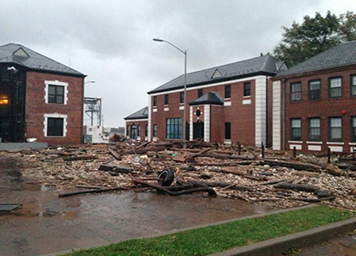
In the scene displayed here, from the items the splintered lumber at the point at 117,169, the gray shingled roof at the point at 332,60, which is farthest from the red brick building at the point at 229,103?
the splintered lumber at the point at 117,169

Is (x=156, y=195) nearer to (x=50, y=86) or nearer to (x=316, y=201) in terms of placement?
(x=316, y=201)

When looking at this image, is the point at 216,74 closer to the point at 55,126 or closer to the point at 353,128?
the point at 353,128

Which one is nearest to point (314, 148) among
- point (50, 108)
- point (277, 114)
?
point (277, 114)

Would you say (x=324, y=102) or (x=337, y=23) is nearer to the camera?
(x=324, y=102)

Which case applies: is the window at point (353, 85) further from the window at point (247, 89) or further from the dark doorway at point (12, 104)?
the dark doorway at point (12, 104)

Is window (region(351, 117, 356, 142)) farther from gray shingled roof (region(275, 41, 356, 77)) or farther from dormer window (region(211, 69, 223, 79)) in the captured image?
dormer window (region(211, 69, 223, 79))

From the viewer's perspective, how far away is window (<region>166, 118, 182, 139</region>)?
1688 inches

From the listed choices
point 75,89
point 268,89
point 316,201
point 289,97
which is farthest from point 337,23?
point 316,201

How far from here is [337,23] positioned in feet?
131

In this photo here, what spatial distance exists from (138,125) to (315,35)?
32670mm

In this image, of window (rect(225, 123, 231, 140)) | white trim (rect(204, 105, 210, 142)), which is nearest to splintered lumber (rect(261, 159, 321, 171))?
white trim (rect(204, 105, 210, 142))

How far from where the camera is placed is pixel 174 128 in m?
43.8

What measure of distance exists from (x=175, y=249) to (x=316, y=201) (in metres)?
5.66

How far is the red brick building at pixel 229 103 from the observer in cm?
3241
